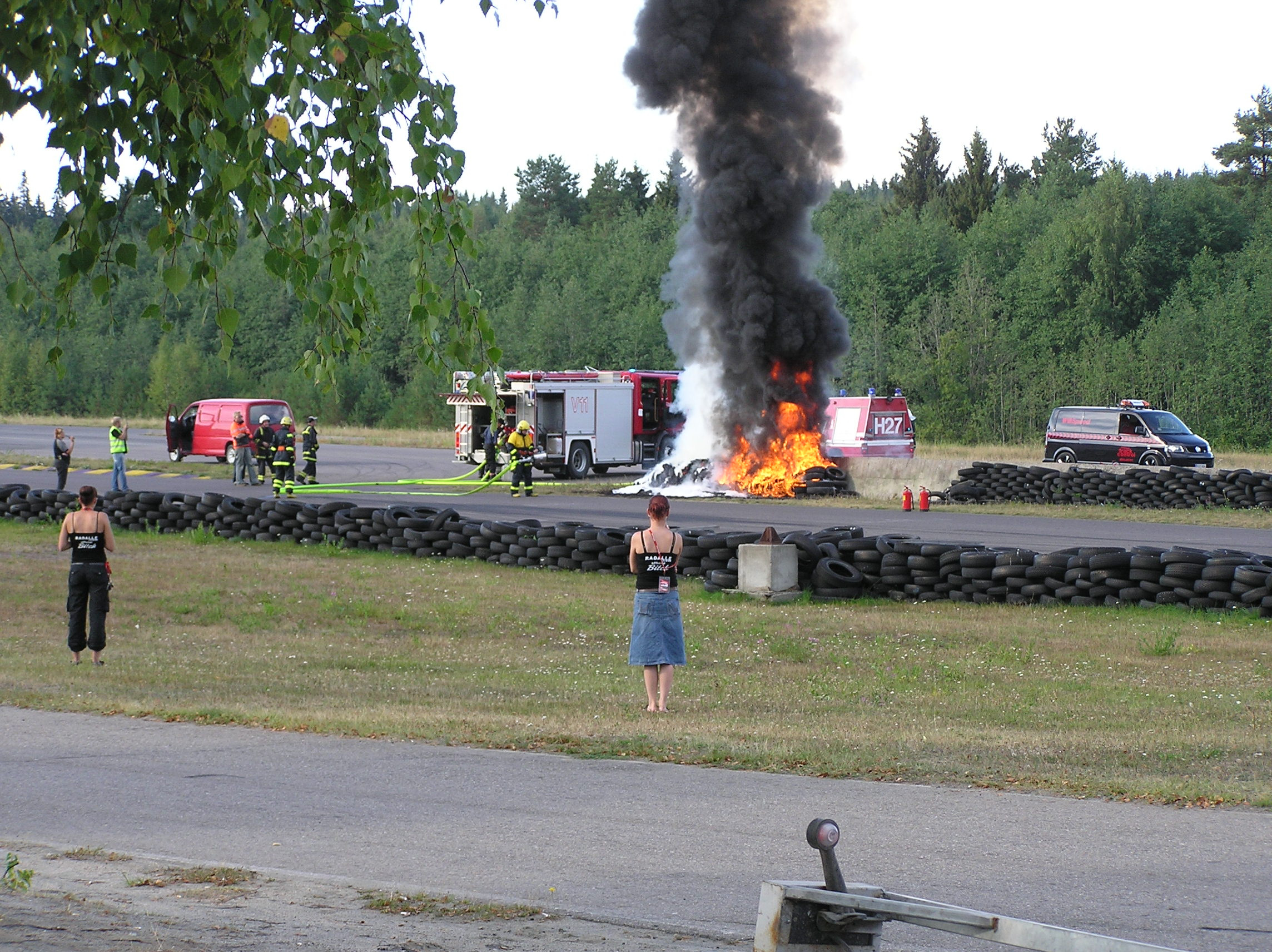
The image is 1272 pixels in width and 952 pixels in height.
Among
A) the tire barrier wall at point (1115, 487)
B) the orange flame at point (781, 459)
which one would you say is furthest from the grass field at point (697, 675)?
the tire barrier wall at point (1115, 487)

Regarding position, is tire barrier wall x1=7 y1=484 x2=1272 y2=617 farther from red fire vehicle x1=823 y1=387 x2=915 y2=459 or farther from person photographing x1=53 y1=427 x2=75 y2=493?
red fire vehicle x1=823 y1=387 x2=915 y2=459

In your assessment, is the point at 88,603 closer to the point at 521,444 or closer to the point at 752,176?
the point at 521,444

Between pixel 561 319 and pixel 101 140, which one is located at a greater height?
pixel 561 319

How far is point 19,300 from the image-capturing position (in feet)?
14.0

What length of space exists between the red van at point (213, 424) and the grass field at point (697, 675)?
19757 millimetres

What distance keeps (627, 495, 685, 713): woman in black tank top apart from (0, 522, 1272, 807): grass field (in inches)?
12.0

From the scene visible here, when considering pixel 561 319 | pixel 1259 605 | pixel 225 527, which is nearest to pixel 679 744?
pixel 1259 605

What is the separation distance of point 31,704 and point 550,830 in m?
5.18

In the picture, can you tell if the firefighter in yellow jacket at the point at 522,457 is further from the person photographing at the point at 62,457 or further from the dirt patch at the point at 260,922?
the dirt patch at the point at 260,922

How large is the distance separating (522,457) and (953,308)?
1700 inches

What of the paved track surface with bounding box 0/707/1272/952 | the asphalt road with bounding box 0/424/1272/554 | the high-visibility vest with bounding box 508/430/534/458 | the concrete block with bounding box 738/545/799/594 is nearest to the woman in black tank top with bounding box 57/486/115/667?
the paved track surface with bounding box 0/707/1272/952

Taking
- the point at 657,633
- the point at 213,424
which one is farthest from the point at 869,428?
the point at 657,633

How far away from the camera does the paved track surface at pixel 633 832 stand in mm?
5277

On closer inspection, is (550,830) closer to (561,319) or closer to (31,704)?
(31,704)
